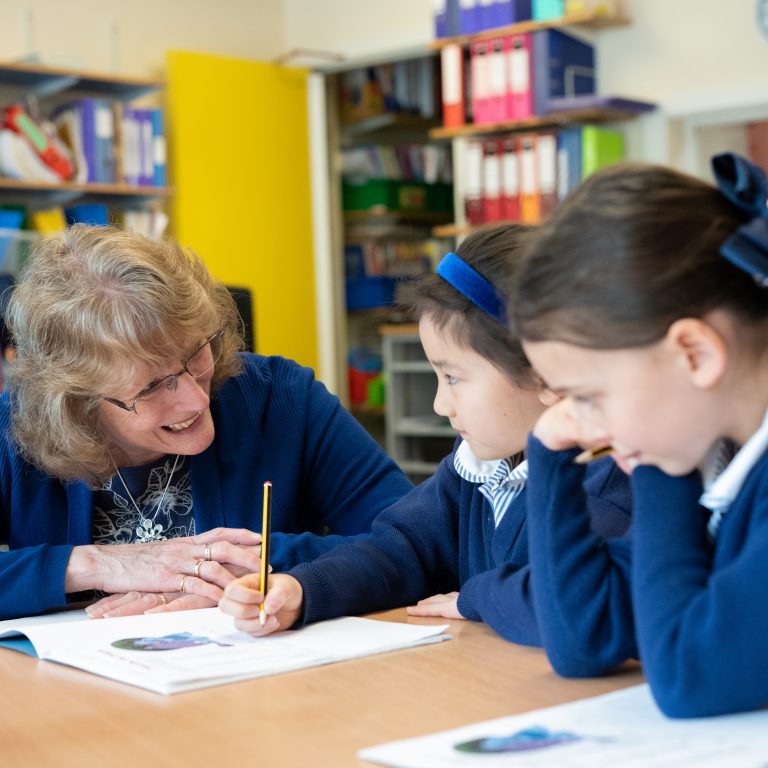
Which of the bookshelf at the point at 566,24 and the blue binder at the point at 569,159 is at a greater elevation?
the bookshelf at the point at 566,24

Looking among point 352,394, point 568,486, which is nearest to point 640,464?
point 568,486

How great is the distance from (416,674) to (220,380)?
841 mm

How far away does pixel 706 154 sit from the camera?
4.95 m

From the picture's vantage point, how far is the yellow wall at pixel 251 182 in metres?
5.63

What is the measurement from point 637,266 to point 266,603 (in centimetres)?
56

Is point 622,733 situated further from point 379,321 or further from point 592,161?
point 379,321

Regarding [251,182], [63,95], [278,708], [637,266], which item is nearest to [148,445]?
[278,708]

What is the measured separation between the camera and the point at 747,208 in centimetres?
98

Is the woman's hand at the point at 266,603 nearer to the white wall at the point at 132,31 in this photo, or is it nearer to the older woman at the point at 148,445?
the older woman at the point at 148,445

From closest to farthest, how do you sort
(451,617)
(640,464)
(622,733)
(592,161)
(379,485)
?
1. (622,733)
2. (640,464)
3. (451,617)
4. (379,485)
5. (592,161)

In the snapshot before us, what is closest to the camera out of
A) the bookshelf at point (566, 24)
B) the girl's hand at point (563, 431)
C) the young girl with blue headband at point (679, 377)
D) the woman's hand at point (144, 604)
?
the young girl with blue headband at point (679, 377)

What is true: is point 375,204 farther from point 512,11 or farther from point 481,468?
point 481,468

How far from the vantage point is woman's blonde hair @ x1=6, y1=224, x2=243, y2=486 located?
1.63 metres

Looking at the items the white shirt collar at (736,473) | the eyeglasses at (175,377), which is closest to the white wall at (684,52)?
the eyeglasses at (175,377)
